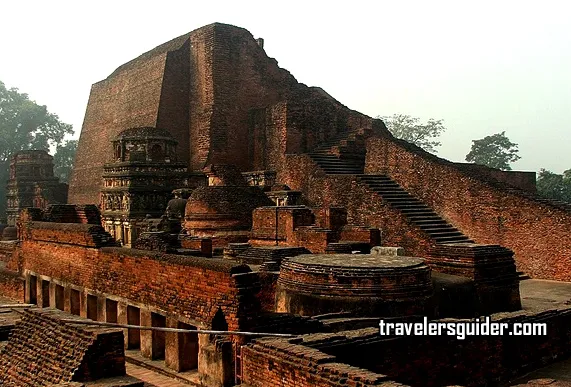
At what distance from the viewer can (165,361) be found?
27.4 ft

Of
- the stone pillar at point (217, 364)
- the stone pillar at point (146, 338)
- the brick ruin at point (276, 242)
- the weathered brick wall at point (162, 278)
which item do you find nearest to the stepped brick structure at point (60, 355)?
the brick ruin at point (276, 242)

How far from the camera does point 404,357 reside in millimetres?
6258

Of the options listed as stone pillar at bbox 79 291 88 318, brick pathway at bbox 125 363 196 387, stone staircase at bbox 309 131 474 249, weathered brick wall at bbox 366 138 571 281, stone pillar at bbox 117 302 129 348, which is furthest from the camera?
stone staircase at bbox 309 131 474 249

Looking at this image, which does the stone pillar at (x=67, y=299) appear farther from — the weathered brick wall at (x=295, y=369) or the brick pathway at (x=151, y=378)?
the weathered brick wall at (x=295, y=369)

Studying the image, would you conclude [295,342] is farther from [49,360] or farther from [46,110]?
[46,110]

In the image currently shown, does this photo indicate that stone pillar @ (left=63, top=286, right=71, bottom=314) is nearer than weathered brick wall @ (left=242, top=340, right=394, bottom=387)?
No

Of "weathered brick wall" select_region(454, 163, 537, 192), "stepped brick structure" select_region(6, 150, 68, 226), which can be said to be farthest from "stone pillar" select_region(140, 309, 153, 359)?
"stepped brick structure" select_region(6, 150, 68, 226)

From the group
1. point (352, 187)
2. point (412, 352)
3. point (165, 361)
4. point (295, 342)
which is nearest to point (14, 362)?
point (165, 361)

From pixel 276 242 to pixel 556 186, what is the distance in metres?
21.1

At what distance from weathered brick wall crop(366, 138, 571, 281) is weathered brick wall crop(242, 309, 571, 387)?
5414 millimetres

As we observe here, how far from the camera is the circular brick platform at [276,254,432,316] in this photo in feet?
26.0

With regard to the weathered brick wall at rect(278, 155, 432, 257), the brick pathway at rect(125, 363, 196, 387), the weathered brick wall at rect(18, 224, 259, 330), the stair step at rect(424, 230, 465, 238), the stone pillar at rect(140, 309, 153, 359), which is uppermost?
the weathered brick wall at rect(278, 155, 432, 257)

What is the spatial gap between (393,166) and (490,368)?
35.5ft

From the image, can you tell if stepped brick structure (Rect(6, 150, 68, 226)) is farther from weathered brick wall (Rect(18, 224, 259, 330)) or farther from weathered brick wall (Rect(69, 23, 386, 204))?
weathered brick wall (Rect(18, 224, 259, 330))
